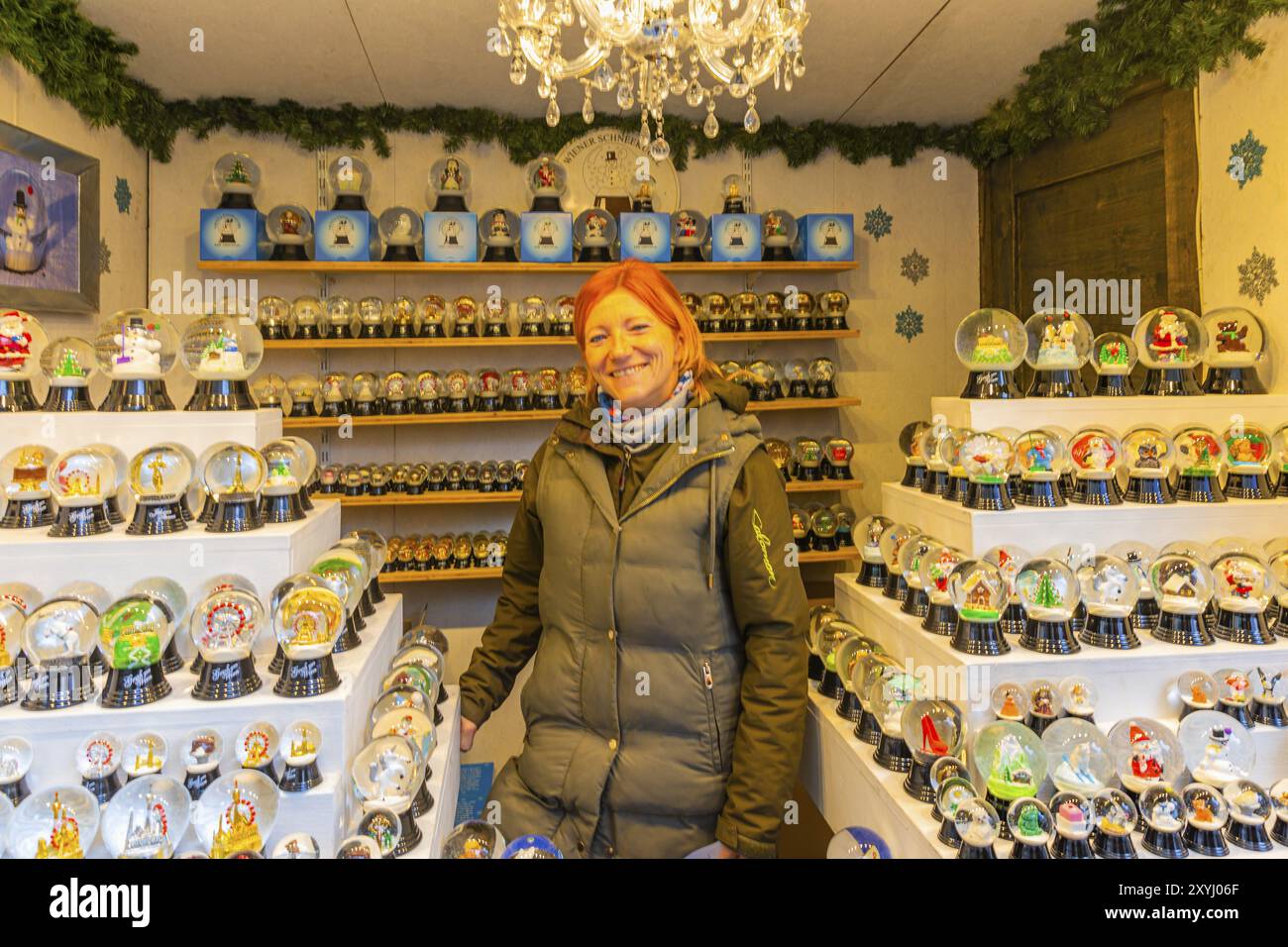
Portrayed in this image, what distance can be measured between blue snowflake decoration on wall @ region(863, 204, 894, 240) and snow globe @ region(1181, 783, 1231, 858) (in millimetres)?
3615

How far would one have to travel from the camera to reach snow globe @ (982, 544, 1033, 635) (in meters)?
1.71

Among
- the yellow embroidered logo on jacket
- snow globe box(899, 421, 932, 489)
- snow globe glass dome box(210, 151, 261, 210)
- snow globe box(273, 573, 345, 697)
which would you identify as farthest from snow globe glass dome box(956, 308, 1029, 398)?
snow globe glass dome box(210, 151, 261, 210)

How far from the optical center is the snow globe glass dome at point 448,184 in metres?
3.91

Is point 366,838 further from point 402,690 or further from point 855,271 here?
point 855,271

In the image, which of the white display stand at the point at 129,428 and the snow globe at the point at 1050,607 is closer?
the snow globe at the point at 1050,607

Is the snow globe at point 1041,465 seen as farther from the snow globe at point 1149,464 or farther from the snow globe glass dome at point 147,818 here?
the snow globe glass dome at point 147,818

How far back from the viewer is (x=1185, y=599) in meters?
1.69

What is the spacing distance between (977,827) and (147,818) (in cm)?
127

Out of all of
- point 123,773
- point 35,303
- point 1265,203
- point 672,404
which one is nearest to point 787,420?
point 1265,203

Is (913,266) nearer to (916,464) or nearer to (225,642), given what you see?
(916,464)

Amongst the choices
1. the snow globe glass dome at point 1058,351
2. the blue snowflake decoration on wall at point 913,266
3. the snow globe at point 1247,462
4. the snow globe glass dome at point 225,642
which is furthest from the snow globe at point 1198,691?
the blue snowflake decoration on wall at point 913,266

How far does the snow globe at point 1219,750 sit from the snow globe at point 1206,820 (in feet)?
0.32

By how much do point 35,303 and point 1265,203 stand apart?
409 cm

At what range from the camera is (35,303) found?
119 inches
